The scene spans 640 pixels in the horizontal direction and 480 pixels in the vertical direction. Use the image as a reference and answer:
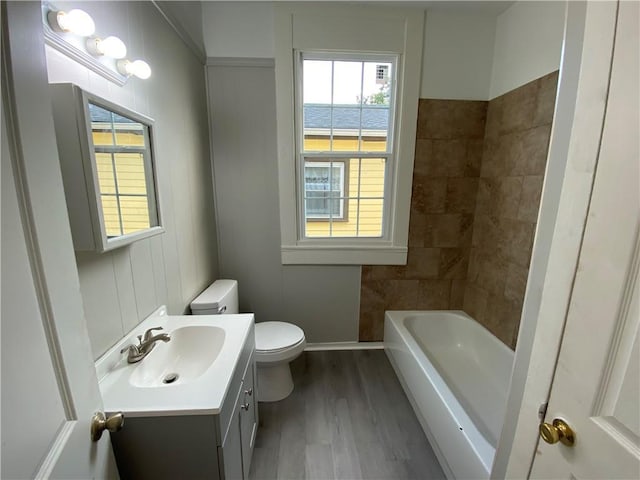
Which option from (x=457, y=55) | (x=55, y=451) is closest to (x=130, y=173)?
(x=55, y=451)

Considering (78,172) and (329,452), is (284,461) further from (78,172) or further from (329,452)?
(78,172)

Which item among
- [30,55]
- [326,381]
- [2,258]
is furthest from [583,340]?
[326,381]

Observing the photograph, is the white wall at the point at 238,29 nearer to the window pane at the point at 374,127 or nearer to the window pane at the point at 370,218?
the window pane at the point at 374,127

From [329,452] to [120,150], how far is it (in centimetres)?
178

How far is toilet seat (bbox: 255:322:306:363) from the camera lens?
1761 millimetres

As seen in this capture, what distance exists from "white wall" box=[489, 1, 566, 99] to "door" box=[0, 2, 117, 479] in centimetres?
224

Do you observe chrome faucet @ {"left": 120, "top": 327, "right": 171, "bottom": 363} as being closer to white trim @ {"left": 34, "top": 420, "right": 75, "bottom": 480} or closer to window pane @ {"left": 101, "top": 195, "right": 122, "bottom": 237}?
window pane @ {"left": 101, "top": 195, "right": 122, "bottom": 237}

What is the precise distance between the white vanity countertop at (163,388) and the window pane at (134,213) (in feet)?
1.50

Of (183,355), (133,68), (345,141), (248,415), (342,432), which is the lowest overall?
(342,432)

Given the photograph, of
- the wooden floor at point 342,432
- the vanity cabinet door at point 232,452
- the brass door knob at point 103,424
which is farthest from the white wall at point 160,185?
the wooden floor at point 342,432

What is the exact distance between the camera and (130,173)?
1.14 metres

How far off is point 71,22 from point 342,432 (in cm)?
216

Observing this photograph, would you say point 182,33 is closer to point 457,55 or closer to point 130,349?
point 130,349

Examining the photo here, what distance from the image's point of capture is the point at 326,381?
2.09 m
